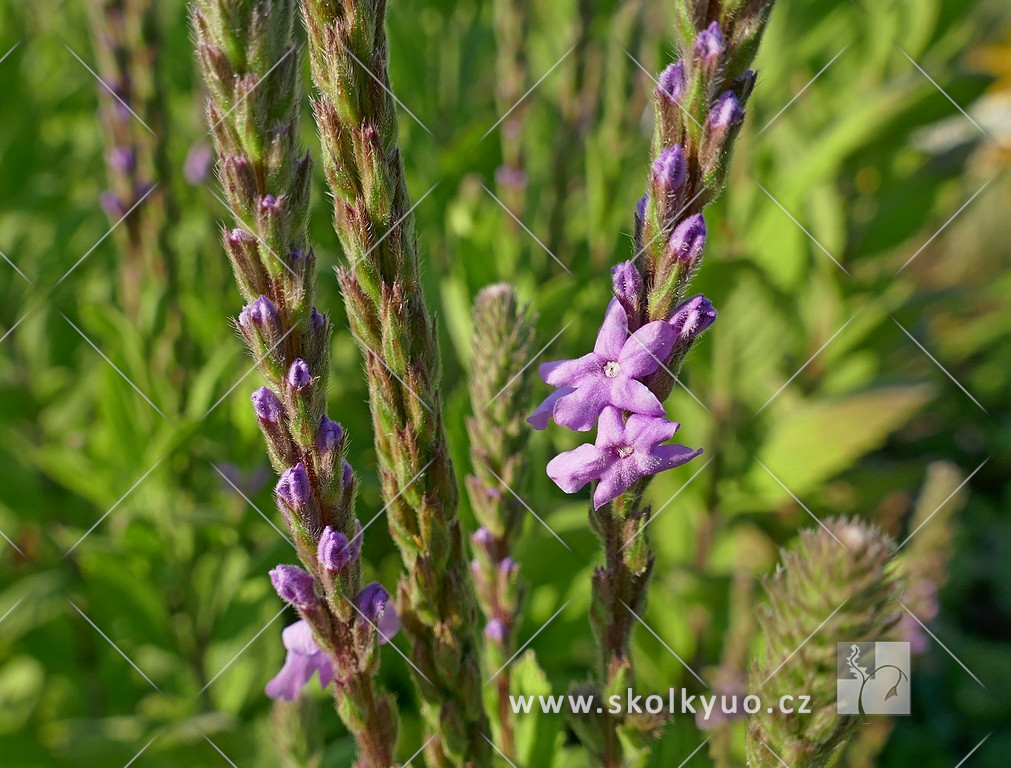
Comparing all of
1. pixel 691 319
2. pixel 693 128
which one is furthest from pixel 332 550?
pixel 693 128

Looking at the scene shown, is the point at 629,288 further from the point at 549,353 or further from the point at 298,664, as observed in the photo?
the point at 549,353

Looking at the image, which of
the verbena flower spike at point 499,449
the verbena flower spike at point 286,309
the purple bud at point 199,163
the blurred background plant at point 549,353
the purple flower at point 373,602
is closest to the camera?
the verbena flower spike at point 286,309

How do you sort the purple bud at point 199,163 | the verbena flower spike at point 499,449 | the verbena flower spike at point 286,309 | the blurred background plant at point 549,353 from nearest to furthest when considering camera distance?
the verbena flower spike at point 286,309, the verbena flower spike at point 499,449, the blurred background plant at point 549,353, the purple bud at point 199,163

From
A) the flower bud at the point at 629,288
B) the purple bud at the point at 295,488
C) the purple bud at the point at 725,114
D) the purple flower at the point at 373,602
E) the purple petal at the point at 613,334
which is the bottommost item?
the purple flower at the point at 373,602

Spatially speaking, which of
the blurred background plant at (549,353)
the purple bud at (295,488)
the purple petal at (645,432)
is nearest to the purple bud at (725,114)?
the purple petal at (645,432)

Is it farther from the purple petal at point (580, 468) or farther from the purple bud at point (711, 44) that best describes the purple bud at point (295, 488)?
the purple bud at point (711, 44)

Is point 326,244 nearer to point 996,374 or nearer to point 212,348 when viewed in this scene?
point 212,348

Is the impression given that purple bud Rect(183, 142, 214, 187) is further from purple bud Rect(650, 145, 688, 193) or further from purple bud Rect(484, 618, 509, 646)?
purple bud Rect(650, 145, 688, 193)

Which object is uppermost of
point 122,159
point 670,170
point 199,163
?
point 199,163
